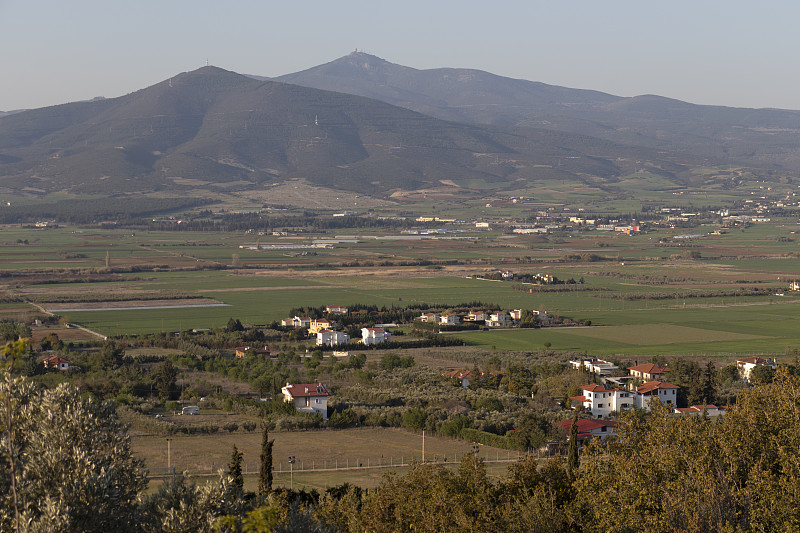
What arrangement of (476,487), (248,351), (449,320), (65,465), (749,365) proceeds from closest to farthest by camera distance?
(65,465) < (476,487) < (749,365) < (248,351) < (449,320)

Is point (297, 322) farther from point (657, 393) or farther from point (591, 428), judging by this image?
point (591, 428)

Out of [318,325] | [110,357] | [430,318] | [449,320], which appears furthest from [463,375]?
[430,318]

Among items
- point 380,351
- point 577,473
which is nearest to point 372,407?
point 380,351

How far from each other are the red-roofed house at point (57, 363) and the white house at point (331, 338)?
1350cm

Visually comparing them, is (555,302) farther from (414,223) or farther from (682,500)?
(414,223)

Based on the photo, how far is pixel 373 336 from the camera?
51.8m

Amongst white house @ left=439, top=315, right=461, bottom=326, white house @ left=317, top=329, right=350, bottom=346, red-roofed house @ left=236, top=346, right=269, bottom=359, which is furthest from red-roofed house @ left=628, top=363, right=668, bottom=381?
white house @ left=439, top=315, right=461, bottom=326

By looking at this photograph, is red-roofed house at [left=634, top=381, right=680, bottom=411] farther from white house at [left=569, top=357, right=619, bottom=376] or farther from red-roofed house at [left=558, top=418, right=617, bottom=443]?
white house at [left=569, top=357, right=619, bottom=376]

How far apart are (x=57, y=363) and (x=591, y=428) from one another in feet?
70.4

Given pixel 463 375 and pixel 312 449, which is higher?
pixel 463 375

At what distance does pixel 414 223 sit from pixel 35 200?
72.4 metres

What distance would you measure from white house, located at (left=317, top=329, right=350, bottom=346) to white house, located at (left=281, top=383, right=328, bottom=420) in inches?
623

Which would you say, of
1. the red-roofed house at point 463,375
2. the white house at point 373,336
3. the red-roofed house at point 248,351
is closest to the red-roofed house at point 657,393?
the red-roofed house at point 463,375

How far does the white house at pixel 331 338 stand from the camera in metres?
52.4
